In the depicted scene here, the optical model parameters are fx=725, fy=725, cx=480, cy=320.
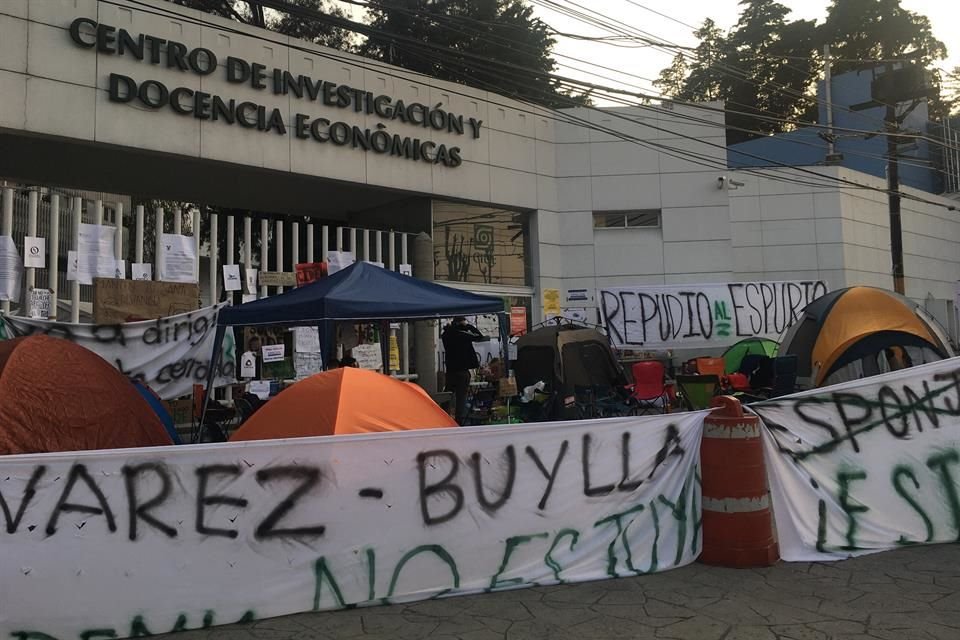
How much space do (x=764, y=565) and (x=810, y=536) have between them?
1.74 feet

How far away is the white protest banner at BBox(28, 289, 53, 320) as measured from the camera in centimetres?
1044

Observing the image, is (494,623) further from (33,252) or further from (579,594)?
(33,252)

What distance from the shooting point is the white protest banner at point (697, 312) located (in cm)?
1563

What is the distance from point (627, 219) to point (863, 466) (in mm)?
13157

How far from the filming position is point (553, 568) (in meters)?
4.91

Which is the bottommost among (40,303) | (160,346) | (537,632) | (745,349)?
(537,632)

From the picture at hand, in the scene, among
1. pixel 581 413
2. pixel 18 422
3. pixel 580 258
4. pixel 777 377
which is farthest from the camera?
pixel 580 258

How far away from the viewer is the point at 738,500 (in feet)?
16.7

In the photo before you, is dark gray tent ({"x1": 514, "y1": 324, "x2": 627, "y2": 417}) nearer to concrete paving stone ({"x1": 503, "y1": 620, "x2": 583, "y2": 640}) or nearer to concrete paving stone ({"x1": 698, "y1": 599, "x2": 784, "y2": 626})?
concrete paving stone ({"x1": 698, "y1": 599, "x2": 784, "y2": 626})

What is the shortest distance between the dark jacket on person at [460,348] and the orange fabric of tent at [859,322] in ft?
15.8

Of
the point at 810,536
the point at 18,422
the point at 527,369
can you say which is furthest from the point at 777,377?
the point at 18,422

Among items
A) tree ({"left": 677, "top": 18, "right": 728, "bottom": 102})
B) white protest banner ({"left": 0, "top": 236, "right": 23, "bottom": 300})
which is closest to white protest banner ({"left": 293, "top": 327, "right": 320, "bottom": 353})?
white protest banner ({"left": 0, "top": 236, "right": 23, "bottom": 300})

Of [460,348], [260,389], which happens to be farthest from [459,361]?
[260,389]

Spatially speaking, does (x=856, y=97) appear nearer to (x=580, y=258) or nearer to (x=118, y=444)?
(x=580, y=258)
